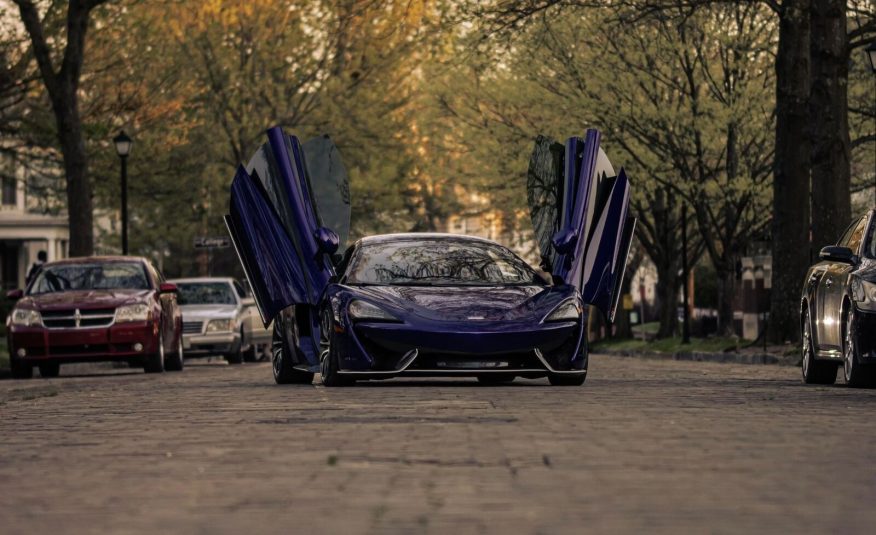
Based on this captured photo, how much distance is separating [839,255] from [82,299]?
428 inches

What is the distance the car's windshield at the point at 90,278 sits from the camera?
24109 millimetres

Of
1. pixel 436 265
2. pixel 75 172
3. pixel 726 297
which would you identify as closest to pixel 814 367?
pixel 436 265

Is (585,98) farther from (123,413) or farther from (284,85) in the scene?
(123,413)

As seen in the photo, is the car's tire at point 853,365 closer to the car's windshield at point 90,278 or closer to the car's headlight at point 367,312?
the car's headlight at point 367,312

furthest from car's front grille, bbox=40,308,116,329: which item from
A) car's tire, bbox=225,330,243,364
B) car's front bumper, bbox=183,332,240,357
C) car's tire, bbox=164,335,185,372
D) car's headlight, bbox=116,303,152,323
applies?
car's tire, bbox=225,330,243,364

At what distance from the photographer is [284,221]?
16.6 metres

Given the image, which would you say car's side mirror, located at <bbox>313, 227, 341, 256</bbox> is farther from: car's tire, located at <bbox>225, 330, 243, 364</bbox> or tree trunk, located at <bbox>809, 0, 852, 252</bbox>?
car's tire, located at <bbox>225, 330, 243, 364</bbox>

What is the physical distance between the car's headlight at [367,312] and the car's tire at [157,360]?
9763 mm

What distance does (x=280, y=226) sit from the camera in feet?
54.3

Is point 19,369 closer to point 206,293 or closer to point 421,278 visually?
point 206,293

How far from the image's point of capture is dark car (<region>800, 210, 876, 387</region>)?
15.6m

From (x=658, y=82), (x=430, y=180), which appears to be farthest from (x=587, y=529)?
(x=430, y=180)

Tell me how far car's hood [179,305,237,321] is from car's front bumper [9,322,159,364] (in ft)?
25.5

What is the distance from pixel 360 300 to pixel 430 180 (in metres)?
40.2
